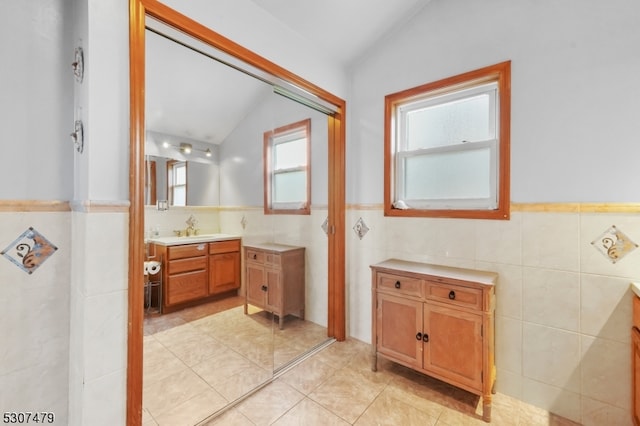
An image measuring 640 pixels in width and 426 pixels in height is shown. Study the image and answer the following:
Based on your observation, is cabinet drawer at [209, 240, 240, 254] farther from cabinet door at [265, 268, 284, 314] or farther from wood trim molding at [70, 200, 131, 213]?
wood trim molding at [70, 200, 131, 213]

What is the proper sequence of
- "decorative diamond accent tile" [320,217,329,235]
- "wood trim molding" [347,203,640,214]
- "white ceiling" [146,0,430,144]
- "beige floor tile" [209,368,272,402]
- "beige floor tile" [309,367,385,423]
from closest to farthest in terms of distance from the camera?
1. "wood trim molding" [347,203,640,214]
2. "white ceiling" [146,0,430,144]
3. "beige floor tile" [309,367,385,423]
4. "beige floor tile" [209,368,272,402]
5. "decorative diamond accent tile" [320,217,329,235]

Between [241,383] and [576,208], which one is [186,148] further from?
[576,208]

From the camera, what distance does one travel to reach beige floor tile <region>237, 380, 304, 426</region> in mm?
1632

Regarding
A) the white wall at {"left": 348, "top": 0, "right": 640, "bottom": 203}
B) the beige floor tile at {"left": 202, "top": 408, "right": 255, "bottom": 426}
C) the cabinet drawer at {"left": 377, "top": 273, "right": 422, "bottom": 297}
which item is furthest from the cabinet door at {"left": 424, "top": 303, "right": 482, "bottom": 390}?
the beige floor tile at {"left": 202, "top": 408, "right": 255, "bottom": 426}

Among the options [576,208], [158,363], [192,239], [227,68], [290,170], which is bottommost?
[158,363]

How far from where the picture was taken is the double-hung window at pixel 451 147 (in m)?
1.89

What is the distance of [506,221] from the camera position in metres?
1.83

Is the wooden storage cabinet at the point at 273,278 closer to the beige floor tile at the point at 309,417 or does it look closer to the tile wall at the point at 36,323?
the beige floor tile at the point at 309,417

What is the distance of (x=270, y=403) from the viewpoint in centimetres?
175

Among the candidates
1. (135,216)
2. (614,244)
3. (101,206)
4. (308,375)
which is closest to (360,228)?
(308,375)

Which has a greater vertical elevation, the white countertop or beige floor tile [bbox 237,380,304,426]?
the white countertop

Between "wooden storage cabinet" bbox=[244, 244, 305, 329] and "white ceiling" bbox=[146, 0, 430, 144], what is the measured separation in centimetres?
109

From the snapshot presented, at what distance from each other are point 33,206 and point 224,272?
51.5 inches

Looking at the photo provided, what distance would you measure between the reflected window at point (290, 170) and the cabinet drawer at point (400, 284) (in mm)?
1084
